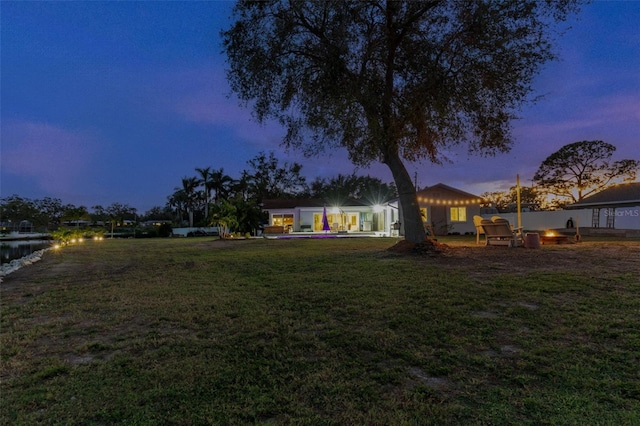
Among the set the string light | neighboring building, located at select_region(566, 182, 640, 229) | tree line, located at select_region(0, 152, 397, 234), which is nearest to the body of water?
tree line, located at select_region(0, 152, 397, 234)

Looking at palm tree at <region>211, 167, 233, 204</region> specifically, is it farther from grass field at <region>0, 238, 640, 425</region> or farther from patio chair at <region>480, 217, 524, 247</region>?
grass field at <region>0, 238, 640, 425</region>

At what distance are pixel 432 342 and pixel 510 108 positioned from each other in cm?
961

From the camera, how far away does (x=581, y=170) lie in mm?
35219

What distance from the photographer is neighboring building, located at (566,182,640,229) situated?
1886 centimetres

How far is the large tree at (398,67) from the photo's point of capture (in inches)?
369

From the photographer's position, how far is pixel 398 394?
2.29 m

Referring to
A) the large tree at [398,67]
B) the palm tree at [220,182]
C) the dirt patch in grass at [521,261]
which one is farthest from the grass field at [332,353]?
the palm tree at [220,182]

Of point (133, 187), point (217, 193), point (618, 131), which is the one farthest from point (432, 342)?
point (133, 187)

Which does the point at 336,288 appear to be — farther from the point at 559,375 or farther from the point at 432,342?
the point at 559,375

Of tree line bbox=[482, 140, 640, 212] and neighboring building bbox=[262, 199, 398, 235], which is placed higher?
tree line bbox=[482, 140, 640, 212]

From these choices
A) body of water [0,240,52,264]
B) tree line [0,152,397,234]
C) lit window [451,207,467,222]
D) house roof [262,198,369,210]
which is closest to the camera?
body of water [0,240,52,264]

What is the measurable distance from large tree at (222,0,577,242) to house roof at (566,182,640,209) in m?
17.6

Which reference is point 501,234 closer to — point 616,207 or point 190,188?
point 616,207

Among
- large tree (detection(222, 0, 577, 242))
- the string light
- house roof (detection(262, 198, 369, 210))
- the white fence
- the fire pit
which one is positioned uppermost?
large tree (detection(222, 0, 577, 242))
